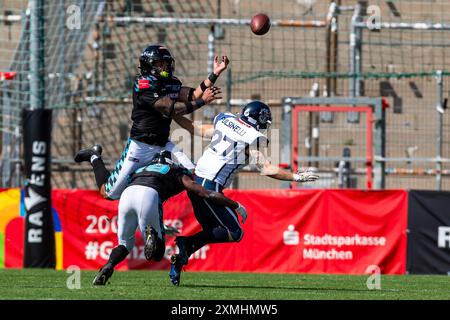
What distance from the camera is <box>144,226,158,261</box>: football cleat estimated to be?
418 inches

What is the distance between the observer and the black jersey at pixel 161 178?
1117 centimetres

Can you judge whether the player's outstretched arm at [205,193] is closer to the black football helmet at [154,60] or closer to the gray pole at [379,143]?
the black football helmet at [154,60]

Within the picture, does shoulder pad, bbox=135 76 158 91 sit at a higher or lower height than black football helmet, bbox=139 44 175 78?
lower

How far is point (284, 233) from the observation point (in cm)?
1712

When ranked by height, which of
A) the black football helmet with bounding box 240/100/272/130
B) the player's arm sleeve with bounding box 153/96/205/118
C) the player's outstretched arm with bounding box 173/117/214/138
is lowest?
the player's outstretched arm with bounding box 173/117/214/138

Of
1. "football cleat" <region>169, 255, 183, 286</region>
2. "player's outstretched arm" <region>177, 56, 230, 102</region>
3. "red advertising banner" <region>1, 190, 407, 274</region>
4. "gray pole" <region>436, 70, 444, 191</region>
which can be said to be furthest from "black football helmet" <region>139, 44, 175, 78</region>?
"gray pole" <region>436, 70, 444, 191</region>

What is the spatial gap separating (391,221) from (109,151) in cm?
591

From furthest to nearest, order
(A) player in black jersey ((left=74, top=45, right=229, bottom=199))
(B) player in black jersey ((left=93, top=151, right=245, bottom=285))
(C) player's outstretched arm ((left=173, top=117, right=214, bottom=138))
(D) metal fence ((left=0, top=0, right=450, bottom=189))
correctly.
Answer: (D) metal fence ((left=0, top=0, right=450, bottom=189)) < (C) player's outstretched arm ((left=173, top=117, right=214, bottom=138)) < (A) player in black jersey ((left=74, top=45, right=229, bottom=199)) < (B) player in black jersey ((left=93, top=151, right=245, bottom=285))

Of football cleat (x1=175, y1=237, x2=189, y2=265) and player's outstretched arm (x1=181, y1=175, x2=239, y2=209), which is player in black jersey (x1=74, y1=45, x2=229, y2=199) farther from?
football cleat (x1=175, y1=237, x2=189, y2=265)

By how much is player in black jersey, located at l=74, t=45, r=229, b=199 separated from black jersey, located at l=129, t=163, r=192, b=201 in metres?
0.54

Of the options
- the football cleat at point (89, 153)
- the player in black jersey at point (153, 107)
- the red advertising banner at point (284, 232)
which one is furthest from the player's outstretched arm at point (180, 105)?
the red advertising banner at point (284, 232)

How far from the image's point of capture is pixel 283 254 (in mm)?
17062

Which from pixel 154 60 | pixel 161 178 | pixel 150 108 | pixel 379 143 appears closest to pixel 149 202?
pixel 161 178
